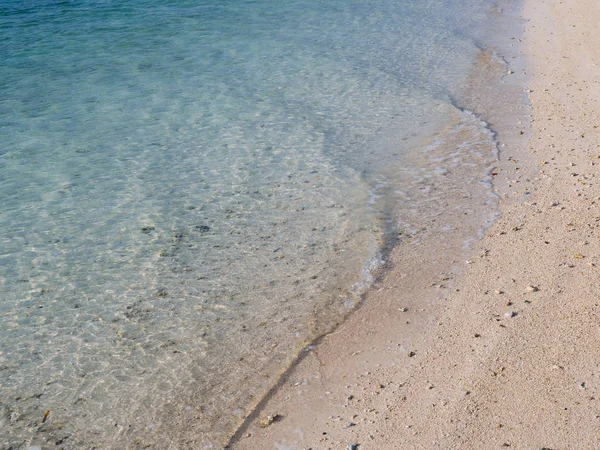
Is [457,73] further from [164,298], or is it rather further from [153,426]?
[153,426]

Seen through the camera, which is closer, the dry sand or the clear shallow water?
the dry sand

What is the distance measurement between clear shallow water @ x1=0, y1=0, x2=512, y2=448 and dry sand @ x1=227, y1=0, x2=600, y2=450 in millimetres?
394

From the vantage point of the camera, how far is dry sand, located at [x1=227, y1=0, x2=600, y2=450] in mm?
3740

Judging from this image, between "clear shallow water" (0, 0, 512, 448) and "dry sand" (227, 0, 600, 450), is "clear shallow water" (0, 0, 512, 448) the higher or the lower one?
the lower one

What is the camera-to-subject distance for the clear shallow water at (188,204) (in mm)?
4562

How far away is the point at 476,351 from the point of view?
14.4 ft

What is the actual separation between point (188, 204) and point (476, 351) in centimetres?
364

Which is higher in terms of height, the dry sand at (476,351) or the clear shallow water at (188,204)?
the dry sand at (476,351)

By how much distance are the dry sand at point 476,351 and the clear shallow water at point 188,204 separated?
0.39 m

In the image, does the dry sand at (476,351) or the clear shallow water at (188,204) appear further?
the clear shallow water at (188,204)

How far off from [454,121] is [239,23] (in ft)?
23.6

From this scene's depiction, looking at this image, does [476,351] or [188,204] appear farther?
[188,204]

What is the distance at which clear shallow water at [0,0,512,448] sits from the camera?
456cm

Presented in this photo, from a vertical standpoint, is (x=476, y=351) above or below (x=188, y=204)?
above
